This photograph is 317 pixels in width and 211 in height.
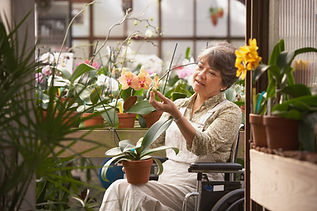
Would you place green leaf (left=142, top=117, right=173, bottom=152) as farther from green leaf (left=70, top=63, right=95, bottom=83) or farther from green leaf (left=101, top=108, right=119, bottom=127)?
green leaf (left=70, top=63, right=95, bottom=83)

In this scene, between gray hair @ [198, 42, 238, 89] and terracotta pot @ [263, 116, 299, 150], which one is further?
gray hair @ [198, 42, 238, 89]

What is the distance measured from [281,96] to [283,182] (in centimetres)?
32

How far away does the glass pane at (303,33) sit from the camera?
1.93 metres

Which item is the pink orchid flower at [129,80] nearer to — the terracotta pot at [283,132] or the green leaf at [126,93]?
the green leaf at [126,93]

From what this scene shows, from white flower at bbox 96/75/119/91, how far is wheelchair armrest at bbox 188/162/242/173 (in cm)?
95

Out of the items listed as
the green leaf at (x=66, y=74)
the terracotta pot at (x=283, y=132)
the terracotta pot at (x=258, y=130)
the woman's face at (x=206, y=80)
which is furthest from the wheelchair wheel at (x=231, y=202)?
the green leaf at (x=66, y=74)

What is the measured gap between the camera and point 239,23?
866 centimetres

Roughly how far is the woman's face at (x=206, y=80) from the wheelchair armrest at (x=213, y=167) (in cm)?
50

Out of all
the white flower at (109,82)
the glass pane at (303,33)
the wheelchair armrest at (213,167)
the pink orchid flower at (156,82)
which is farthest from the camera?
the white flower at (109,82)

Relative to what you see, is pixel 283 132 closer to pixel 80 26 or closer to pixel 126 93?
pixel 126 93

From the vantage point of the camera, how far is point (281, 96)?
70.6 inches

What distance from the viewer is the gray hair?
116 inches

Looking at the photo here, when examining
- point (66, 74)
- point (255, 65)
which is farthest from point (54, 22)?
point (255, 65)

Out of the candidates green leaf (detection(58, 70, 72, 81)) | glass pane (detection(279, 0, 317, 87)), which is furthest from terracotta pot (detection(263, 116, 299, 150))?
green leaf (detection(58, 70, 72, 81))
